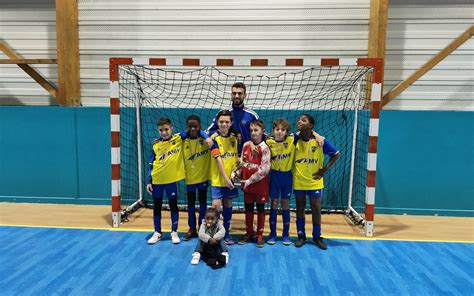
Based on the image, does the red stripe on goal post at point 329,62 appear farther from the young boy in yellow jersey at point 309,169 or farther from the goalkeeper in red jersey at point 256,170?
the goalkeeper in red jersey at point 256,170

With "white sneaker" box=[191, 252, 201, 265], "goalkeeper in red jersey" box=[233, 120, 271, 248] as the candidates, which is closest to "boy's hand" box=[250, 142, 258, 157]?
"goalkeeper in red jersey" box=[233, 120, 271, 248]

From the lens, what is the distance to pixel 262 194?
4.64 meters

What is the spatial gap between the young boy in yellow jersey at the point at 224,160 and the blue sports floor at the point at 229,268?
2.10 ft

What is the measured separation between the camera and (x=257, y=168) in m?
4.55

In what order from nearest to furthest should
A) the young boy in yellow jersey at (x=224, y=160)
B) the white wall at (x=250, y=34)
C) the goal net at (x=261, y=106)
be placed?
1. the young boy in yellow jersey at (x=224, y=160)
2. the goal net at (x=261, y=106)
3. the white wall at (x=250, y=34)

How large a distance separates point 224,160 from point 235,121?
579mm

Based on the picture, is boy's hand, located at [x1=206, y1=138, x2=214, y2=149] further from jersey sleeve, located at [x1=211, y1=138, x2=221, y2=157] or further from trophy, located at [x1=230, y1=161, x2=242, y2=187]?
trophy, located at [x1=230, y1=161, x2=242, y2=187]

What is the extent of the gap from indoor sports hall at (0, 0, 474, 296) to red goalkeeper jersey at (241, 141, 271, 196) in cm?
6

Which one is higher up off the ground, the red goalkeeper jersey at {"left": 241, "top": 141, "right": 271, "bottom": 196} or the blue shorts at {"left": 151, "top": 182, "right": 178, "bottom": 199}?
the red goalkeeper jersey at {"left": 241, "top": 141, "right": 271, "bottom": 196}

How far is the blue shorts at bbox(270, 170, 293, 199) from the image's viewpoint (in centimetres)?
470

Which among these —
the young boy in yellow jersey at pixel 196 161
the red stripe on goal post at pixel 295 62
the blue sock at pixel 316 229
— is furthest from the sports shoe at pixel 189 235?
the red stripe on goal post at pixel 295 62

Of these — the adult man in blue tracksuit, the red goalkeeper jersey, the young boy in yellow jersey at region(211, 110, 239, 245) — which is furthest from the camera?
the adult man in blue tracksuit

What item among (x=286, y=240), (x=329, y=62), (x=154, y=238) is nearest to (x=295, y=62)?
(x=329, y=62)

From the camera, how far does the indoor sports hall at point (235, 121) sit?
487 cm
